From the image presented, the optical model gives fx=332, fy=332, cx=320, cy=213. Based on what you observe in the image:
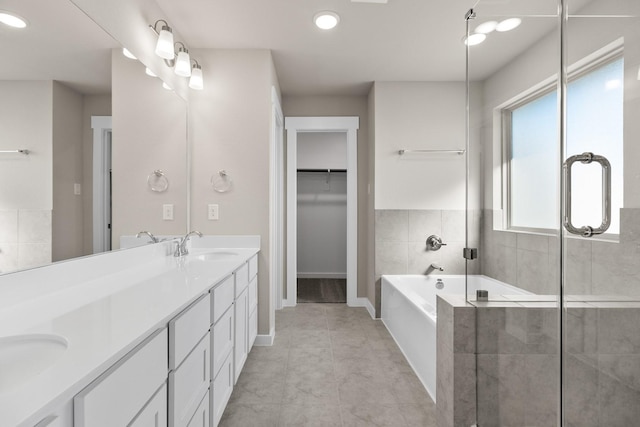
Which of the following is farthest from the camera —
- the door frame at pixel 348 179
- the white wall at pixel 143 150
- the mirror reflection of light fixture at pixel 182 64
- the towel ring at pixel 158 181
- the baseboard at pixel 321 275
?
the baseboard at pixel 321 275

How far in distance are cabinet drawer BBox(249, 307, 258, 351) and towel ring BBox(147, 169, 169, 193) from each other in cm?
113

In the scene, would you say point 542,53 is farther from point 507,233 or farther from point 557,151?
point 507,233

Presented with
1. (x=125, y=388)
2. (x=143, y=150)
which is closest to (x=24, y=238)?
(x=125, y=388)

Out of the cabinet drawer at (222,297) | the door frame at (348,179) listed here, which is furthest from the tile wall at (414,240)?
the cabinet drawer at (222,297)

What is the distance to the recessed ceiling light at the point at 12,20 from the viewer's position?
3.69 ft

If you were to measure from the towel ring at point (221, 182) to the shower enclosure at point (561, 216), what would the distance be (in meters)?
1.95

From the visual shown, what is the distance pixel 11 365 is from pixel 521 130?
72.4 inches

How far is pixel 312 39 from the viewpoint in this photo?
8.71 ft

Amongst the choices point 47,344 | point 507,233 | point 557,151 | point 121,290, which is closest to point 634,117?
point 557,151

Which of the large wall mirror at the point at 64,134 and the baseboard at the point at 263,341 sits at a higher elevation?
the large wall mirror at the point at 64,134

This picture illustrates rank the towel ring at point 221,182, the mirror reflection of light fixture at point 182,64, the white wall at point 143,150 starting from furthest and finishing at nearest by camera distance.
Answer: the towel ring at point 221,182
the mirror reflection of light fixture at point 182,64
the white wall at point 143,150

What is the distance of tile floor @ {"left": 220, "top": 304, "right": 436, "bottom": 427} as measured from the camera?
1.86m

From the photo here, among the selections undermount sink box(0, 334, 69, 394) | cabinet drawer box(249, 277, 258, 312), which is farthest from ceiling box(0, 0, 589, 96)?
cabinet drawer box(249, 277, 258, 312)

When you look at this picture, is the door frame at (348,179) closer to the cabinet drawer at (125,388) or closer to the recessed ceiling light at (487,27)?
the recessed ceiling light at (487,27)
